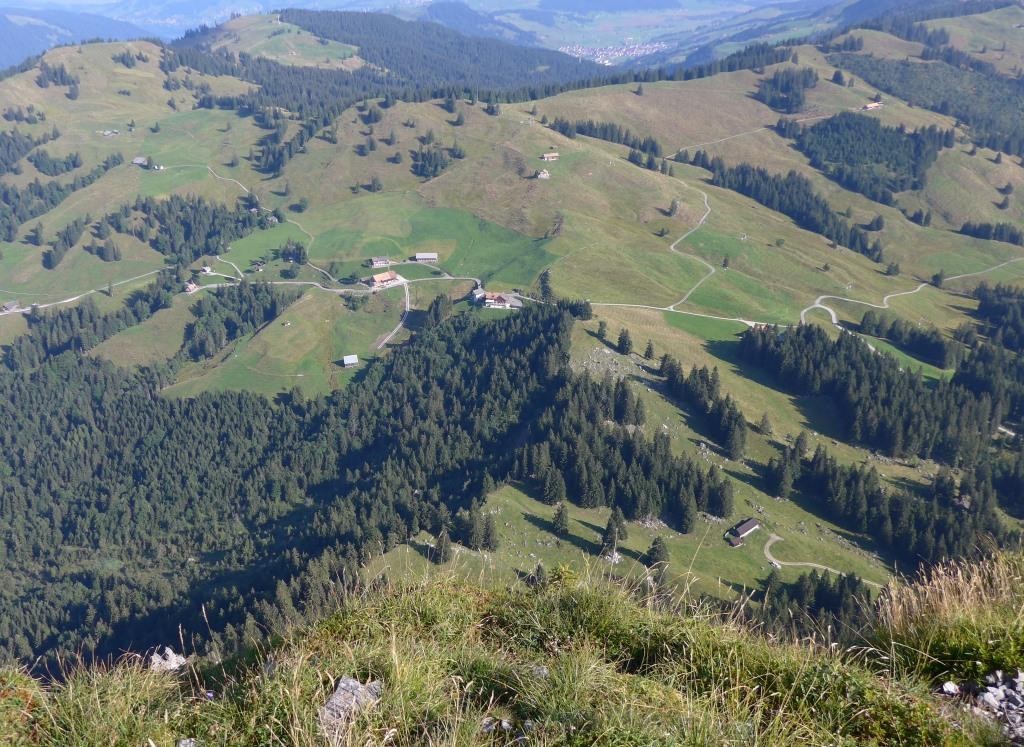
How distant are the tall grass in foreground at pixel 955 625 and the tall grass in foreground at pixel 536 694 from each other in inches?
31.0

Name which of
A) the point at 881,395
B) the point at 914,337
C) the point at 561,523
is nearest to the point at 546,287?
the point at 881,395

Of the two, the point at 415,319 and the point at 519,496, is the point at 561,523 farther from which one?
the point at 415,319

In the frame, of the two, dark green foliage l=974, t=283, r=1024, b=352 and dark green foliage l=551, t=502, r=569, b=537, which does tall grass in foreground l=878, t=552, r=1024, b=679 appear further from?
dark green foliage l=974, t=283, r=1024, b=352

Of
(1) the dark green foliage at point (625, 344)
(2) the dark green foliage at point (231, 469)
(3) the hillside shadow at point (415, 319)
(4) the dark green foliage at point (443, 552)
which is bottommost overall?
(2) the dark green foliage at point (231, 469)

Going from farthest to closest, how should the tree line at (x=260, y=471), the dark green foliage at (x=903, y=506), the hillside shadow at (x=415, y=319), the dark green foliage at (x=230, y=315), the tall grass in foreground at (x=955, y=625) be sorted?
the dark green foliage at (x=230, y=315), the hillside shadow at (x=415, y=319), the tree line at (x=260, y=471), the dark green foliage at (x=903, y=506), the tall grass in foreground at (x=955, y=625)

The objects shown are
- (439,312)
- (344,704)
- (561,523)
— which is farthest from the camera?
(439,312)

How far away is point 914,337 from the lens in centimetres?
15850

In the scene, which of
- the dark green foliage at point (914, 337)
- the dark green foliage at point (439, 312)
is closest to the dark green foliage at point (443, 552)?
the dark green foliage at point (439, 312)

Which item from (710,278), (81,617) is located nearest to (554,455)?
(81,617)

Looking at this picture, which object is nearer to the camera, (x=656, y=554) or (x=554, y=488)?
(x=656, y=554)

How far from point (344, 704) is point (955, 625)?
969 cm

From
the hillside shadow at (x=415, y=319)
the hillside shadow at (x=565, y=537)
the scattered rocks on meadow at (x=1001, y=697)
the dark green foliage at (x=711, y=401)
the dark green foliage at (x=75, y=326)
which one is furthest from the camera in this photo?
the dark green foliage at (x=75, y=326)

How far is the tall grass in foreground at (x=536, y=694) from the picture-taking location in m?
9.17

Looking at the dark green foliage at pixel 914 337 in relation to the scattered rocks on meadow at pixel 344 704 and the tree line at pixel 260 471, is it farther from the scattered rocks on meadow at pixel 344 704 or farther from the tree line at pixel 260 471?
the scattered rocks on meadow at pixel 344 704
